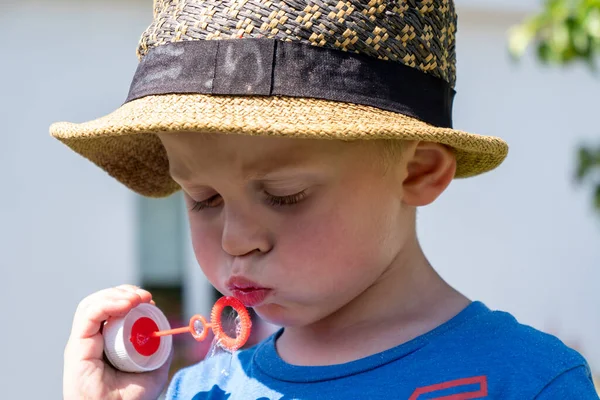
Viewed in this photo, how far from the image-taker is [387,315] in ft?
5.70

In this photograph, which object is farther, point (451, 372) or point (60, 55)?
point (60, 55)

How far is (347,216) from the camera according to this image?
1.60m

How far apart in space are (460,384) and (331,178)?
43 centimetres

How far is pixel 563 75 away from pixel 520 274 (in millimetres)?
1743

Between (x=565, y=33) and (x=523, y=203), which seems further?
(x=523, y=203)

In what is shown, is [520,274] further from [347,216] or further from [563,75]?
[347,216]

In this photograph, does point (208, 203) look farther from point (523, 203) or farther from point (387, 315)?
point (523, 203)

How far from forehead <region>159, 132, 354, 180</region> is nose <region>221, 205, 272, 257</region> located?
0.08 m

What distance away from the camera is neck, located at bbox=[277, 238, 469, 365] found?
1.71 metres

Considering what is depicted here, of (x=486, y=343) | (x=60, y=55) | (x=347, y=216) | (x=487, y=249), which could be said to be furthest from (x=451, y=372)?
(x=487, y=249)

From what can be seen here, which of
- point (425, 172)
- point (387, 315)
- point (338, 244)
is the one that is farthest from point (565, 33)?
point (338, 244)

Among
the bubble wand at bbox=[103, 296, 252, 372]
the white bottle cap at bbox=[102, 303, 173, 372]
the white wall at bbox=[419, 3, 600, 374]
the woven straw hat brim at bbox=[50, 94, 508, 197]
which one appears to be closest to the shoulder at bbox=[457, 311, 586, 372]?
the woven straw hat brim at bbox=[50, 94, 508, 197]

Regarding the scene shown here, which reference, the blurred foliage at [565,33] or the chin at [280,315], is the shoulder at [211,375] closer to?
the chin at [280,315]

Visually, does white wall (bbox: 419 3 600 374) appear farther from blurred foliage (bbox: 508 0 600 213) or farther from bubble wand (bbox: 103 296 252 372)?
bubble wand (bbox: 103 296 252 372)
